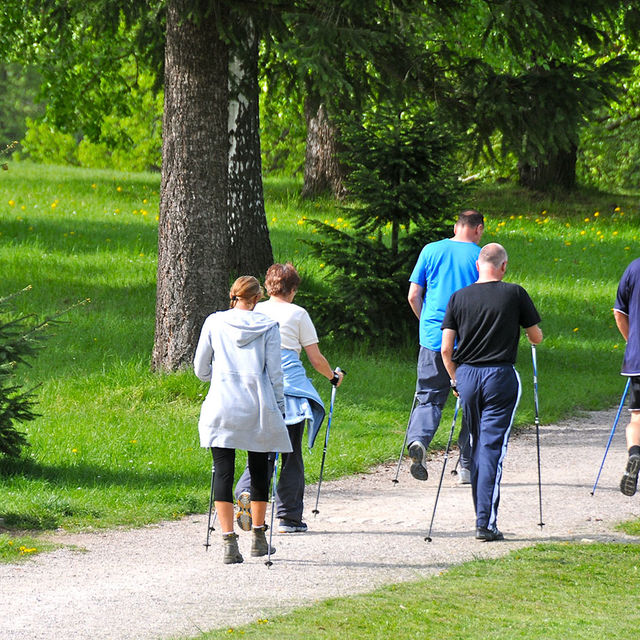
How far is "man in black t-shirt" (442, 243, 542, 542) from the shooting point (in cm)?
679

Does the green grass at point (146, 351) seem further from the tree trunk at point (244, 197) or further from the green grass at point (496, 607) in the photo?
the green grass at point (496, 607)

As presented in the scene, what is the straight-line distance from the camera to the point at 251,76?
1257 cm

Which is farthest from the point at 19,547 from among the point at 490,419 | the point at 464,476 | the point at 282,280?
the point at 464,476

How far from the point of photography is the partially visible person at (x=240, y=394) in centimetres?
630

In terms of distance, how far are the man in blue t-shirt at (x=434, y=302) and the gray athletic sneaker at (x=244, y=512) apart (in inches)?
74.2

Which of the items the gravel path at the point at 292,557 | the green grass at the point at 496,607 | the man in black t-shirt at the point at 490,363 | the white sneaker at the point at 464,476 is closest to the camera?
the green grass at the point at 496,607

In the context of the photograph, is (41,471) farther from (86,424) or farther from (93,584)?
(93,584)

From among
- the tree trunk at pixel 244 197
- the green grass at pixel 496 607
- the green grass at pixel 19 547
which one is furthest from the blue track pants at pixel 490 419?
the tree trunk at pixel 244 197

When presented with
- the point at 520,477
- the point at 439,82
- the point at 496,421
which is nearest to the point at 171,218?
the point at 439,82

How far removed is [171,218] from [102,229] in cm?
848

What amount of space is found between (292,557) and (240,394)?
3.38ft

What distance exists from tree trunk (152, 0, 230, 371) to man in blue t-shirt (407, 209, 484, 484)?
3.05 metres

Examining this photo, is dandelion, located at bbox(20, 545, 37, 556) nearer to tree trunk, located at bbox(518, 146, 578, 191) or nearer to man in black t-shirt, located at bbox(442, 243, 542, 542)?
man in black t-shirt, located at bbox(442, 243, 542, 542)

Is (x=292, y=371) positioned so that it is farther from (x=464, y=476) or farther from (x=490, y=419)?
(x=464, y=476)
